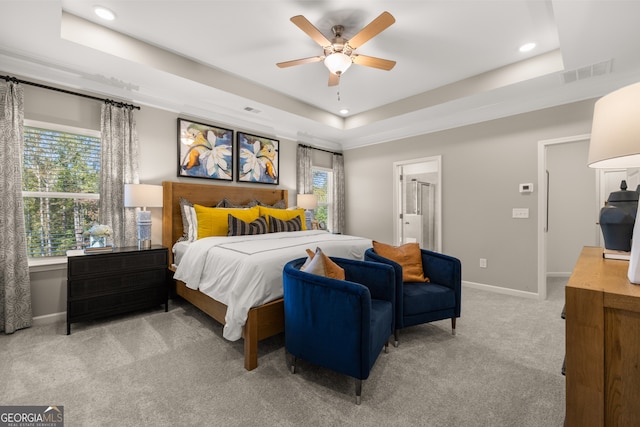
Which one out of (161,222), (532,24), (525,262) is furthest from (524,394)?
(161,222)

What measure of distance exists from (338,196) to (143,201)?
3.59m

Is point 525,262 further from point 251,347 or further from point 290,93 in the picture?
point 290,93

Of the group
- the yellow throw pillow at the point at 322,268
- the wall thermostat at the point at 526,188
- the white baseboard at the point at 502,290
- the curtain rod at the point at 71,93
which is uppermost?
the curtain rod at the point at 71,93

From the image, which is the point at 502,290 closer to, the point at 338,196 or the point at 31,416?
the point at 338,196

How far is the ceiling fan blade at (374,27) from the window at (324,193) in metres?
3.38

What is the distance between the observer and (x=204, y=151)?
400 cm

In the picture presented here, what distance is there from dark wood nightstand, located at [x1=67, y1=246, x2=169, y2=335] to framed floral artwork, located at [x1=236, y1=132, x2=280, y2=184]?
181cm

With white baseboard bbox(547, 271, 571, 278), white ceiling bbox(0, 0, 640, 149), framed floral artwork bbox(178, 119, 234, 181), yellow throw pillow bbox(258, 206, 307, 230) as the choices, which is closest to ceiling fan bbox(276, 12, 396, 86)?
white ceiling bbox(0, 0, 640, 149)

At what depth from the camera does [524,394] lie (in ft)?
5.75

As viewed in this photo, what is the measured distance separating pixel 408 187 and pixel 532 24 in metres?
3.30

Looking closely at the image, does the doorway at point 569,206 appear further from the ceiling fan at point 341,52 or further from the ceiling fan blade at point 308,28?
the ceiling fan blade at point 308,28

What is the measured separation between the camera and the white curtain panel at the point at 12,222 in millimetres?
2547

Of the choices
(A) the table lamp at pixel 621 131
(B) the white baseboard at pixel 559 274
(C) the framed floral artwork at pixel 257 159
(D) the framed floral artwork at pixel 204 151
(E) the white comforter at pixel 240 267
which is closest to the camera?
(A) the table lamp at pixel 621 131

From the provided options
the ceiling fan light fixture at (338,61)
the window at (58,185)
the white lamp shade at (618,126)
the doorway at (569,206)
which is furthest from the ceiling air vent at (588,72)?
the window at (58,185)
